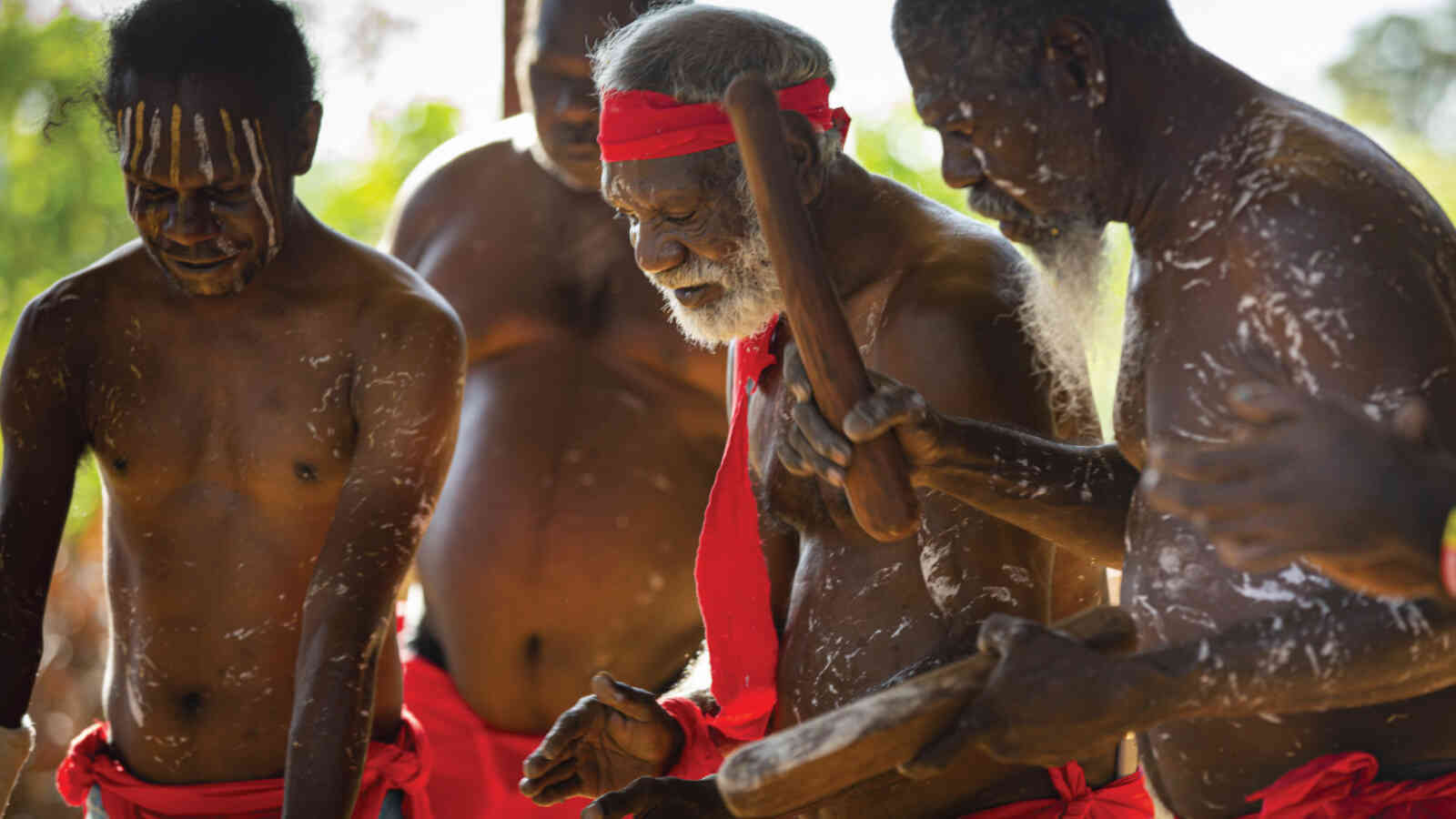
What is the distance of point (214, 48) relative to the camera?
243 cm

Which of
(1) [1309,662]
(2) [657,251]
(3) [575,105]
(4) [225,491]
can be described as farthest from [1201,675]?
(3) [575,105]

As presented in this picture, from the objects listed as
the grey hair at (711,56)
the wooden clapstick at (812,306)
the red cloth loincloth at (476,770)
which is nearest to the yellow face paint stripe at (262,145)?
the grey hair at (711,56)

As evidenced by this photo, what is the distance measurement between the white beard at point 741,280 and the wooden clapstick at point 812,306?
24.9 inches

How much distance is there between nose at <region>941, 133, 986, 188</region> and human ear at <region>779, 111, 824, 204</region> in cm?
52

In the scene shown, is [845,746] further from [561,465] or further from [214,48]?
[561,465]

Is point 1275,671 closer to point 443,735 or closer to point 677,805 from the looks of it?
point 677,805

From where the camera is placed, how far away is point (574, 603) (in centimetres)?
326

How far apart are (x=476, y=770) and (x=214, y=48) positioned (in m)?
1.56

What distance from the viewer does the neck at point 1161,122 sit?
1.61 m

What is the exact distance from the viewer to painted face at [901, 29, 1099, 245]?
1.67 meters

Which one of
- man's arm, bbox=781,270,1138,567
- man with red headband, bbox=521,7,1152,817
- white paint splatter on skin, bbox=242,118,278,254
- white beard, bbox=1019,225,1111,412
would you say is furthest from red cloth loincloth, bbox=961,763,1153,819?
white paint splatter on skin, bbox=242,118,278,254

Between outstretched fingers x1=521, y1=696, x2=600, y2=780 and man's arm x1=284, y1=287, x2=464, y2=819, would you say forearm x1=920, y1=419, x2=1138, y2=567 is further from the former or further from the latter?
man's arm x1=284, y1=287, x2=464, y2=819

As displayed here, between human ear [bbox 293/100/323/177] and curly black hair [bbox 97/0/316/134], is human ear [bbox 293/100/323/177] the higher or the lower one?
the lower one

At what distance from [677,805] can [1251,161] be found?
3.66ft
